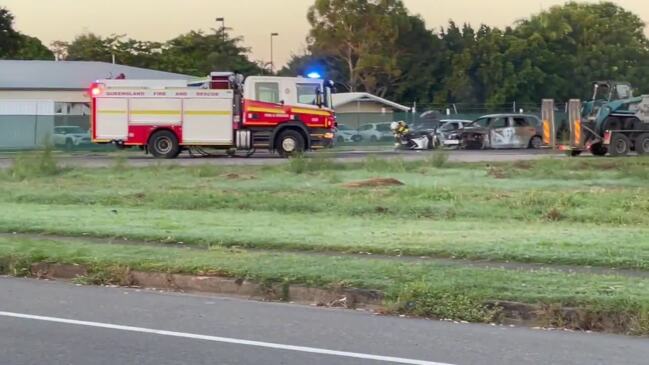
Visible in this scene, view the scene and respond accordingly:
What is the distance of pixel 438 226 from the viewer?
45.4ft

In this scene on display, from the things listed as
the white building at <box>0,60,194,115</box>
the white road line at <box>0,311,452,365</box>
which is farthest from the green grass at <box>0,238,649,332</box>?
the white building at <box>0,60,194,115</box>

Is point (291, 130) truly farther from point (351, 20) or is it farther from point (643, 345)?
point (351, 20)

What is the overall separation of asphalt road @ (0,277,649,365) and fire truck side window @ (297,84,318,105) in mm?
23900

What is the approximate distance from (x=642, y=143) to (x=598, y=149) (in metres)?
1.63

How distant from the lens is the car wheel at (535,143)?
135 ft

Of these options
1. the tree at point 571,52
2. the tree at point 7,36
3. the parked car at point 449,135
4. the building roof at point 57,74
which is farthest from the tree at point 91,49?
the parked car at point 449,135

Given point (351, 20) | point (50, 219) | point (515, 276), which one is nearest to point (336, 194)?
point (50, 219)

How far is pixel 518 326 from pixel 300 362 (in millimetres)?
2481

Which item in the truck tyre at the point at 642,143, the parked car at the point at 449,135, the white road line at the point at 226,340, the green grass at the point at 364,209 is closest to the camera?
the white road line at the point at 226,340

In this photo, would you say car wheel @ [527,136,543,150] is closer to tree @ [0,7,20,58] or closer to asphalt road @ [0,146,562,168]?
asphalt road @ [0,146,562,168]

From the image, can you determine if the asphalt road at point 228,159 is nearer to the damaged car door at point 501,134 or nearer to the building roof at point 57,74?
the damaged car door at point 501,134

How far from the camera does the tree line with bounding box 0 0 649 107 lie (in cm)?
7269

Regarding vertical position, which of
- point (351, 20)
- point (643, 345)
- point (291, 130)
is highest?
point (351, 20)

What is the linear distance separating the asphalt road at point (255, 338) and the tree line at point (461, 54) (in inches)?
2536
